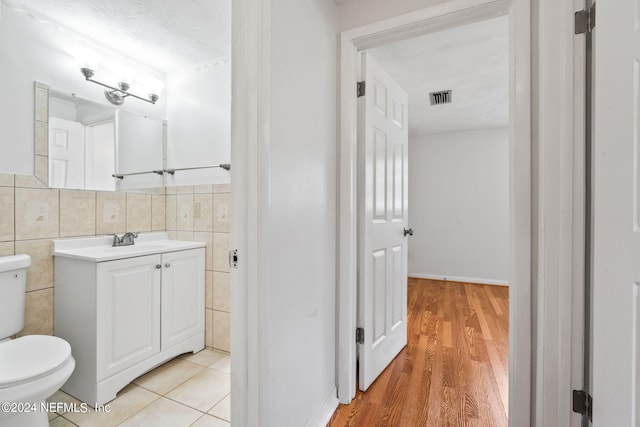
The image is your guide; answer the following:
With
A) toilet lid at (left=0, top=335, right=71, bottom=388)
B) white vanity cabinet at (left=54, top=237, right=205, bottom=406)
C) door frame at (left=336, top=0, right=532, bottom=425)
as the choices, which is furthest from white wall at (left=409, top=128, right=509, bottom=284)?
toilet lid at (left=0, top=335, right=71, bottom=388)

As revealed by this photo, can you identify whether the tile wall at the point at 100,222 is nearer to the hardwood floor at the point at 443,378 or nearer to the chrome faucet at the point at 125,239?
the chrome faucet at the point at 125,239

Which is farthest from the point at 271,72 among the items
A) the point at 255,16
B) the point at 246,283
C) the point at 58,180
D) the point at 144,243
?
the point at 144,243

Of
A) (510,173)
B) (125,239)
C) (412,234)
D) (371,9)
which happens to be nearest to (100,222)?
(125,239)

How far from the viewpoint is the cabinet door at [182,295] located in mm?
1912

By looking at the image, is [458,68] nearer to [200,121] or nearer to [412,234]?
[412,234]

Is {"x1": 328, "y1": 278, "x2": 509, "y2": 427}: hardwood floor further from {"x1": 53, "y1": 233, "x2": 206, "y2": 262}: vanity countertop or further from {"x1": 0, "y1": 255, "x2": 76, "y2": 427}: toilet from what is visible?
{"x1": 53, "y1": 233, "x2": 206, "y2": 262}: vanity countertop

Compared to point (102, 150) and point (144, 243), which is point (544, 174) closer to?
point (144, 243)

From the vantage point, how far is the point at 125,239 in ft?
6.63

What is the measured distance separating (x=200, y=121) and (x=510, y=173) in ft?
7.16

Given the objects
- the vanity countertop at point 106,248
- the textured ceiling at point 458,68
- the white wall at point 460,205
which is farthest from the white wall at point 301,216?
the white wall at point 460,205

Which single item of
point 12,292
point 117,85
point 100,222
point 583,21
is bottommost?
point 12,292

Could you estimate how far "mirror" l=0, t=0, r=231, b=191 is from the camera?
1633 millimetres

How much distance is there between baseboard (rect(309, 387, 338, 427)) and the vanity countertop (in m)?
1.37

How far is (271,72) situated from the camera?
103 centimetres
